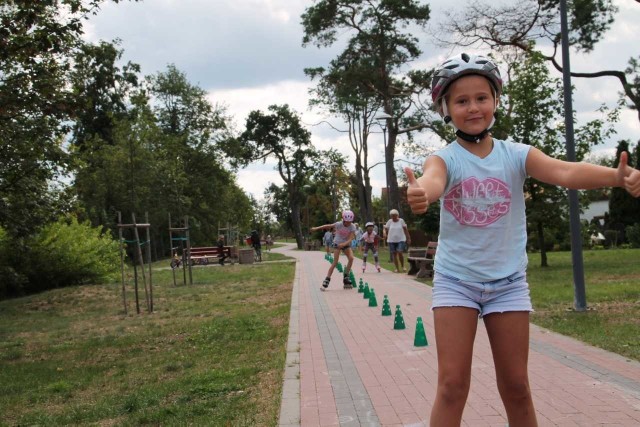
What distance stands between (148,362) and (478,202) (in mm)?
6367

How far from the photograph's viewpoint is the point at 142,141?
4250 cm

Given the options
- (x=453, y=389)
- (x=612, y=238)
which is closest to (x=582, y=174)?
(x=453, y=389)

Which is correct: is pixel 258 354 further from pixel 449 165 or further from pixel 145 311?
pixel 145 311

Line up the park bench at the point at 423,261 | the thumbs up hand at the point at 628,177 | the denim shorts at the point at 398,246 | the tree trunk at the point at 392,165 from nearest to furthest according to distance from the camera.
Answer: the thumbs up hand at the point at 628,177, the park bench at the point at 423,261, the denim shorts at the point at 398,246, the tree trunk at the point at 392,165

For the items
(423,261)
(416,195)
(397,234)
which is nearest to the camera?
(416,195)

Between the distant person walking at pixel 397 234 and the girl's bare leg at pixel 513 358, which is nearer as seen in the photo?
the girl's bare leg at pixel 513 358

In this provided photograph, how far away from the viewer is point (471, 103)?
3215 millimetres

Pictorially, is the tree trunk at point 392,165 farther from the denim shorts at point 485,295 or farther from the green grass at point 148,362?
the denim shorts at point 485,295

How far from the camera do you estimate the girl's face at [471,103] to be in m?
3.22

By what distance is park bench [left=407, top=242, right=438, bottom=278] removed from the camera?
59.5 ft

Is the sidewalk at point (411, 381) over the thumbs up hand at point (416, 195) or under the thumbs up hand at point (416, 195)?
→ under

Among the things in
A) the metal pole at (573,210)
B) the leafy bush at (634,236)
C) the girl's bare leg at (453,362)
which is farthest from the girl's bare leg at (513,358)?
the leafy bush at (634,236)

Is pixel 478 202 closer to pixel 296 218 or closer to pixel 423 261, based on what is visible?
pixel 423 261

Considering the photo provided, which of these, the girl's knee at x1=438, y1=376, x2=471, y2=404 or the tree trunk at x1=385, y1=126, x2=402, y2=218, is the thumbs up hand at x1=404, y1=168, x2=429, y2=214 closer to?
the girl's knee at x1=438, y1=376, x2=471, y2=404
